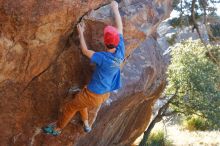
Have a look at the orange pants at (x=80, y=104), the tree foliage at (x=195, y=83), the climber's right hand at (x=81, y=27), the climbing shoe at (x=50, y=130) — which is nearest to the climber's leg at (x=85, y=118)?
the orange pants at (x=80, y=104)

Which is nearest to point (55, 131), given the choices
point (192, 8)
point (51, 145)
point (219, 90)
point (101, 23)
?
point (51, 145)

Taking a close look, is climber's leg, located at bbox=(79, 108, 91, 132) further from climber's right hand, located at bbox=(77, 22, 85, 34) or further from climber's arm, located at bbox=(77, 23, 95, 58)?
climber's right hand, located at bbox=(77, 22, 85, 34)

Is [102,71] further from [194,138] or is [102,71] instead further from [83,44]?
[194,138]

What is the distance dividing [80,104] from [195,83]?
1632 centimetres

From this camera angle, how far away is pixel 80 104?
8.71 m

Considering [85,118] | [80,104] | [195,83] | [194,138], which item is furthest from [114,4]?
[194,138]

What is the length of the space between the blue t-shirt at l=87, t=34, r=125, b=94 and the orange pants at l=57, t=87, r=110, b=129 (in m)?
0.17

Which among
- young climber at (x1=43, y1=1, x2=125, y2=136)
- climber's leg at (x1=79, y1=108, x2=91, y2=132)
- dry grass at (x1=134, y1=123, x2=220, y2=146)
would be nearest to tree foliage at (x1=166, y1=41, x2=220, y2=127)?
dry grass at (x1=134, y1=123, x2=220, y2=146)

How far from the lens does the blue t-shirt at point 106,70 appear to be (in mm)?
8070

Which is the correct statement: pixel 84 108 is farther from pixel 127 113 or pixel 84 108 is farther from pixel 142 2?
pixel 127 113

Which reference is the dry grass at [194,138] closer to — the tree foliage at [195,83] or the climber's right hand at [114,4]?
the tree foliage at [195,83]

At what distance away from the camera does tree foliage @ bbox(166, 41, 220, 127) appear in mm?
23453

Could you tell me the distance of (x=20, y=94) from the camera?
9289mm

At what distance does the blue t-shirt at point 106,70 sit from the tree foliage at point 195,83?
15.0 m
